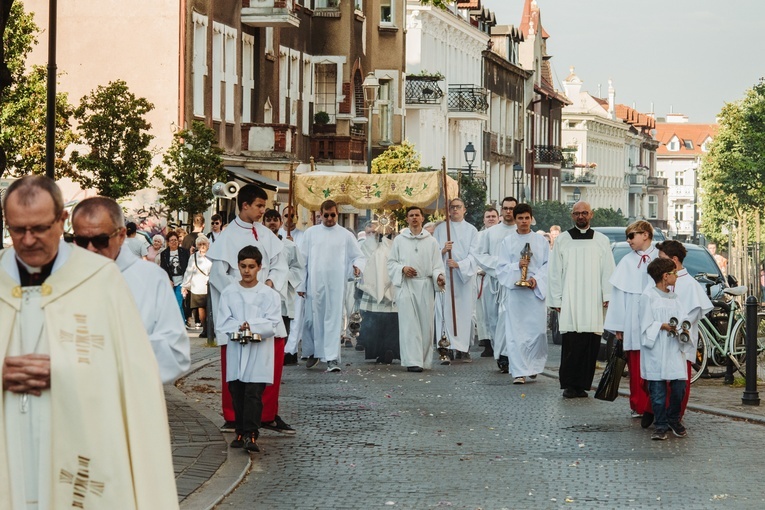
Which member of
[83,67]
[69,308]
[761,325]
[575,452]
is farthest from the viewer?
[83,67]

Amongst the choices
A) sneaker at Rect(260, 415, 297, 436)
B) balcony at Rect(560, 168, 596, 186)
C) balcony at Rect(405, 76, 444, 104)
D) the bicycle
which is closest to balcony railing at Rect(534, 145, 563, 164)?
balcony at Rect(560, 168, 596, 186)

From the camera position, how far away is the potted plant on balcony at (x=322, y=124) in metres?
51.1

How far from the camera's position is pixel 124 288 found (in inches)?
229

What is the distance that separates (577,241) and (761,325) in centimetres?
825

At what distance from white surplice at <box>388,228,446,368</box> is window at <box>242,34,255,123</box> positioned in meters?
23.2

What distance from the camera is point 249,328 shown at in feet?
40.4

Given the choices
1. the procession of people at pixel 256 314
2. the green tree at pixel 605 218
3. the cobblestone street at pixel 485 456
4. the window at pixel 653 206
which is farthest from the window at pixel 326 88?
the window at pixel 653 206

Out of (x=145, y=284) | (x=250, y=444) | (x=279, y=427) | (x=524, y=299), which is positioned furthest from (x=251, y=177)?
(x=145, y=284)

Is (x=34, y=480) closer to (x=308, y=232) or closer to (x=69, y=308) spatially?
(x=69, y=308)

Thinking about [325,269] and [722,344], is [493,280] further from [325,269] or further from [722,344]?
[722,344]

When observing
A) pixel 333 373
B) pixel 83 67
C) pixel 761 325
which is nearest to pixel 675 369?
pixel 333 373

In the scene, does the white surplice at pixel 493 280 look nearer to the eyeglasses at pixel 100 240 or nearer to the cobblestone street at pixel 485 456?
the cobblestone street at pixel 485 456

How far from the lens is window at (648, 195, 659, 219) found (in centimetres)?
17850

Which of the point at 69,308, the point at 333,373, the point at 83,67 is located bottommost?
the point at 333,373
